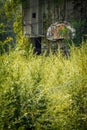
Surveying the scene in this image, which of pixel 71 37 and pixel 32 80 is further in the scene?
pixel 71 37

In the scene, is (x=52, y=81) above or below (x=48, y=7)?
below

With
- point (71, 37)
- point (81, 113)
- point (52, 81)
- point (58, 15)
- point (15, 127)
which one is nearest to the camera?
point (15, 127)

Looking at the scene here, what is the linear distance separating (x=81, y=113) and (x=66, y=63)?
1373 mm

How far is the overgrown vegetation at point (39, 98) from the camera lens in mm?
4309

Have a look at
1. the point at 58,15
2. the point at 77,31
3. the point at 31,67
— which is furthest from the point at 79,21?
the point at 31,67

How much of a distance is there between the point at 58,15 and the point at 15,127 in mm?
12098

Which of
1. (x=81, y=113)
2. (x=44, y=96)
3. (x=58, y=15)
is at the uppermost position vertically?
(x=58, y=15)

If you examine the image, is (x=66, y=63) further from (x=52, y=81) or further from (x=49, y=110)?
(x=49, y=110)

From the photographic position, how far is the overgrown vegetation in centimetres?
431

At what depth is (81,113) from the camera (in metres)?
5.03

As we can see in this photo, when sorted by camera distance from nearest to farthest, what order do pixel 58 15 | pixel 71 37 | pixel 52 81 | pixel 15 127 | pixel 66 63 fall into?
1. pixel 15 127
2. pixel 52 81
3. pixel 66 63
4. pixel 71 37
5. pixel 58 15

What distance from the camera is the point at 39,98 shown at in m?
4.50

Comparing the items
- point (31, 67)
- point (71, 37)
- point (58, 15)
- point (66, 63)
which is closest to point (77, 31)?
point (71, 37)

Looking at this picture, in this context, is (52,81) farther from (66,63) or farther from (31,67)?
(66,63)
